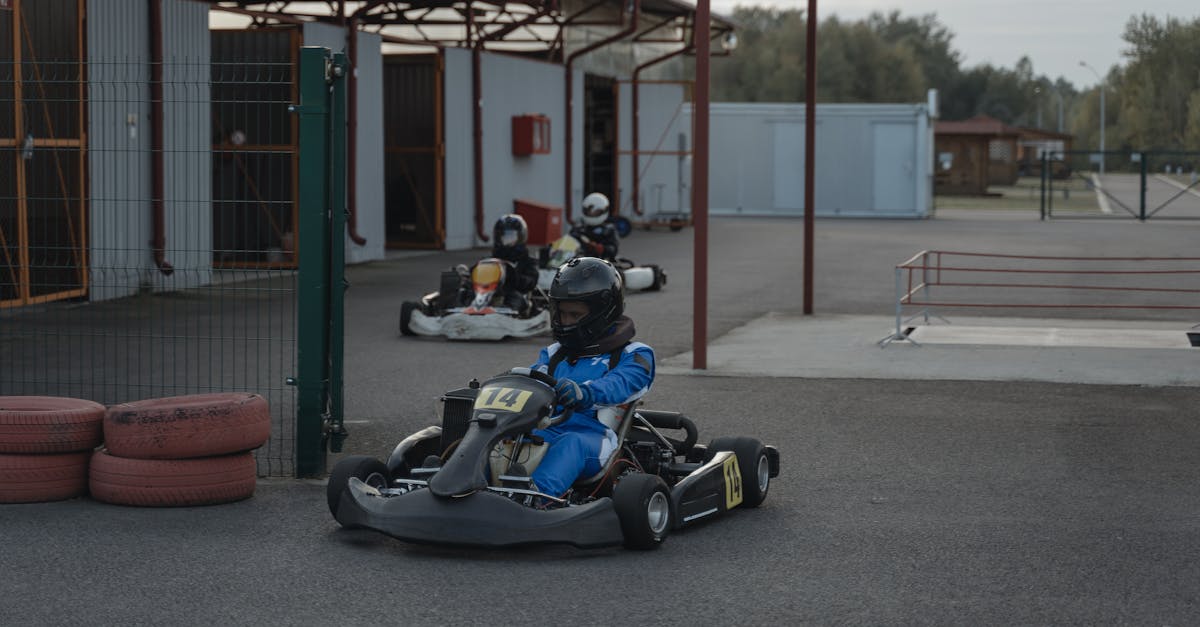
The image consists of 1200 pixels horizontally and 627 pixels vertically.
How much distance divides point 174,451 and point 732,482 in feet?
8.17

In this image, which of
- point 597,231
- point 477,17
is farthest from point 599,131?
point 597,231

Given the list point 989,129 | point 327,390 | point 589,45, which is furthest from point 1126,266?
point 989,129

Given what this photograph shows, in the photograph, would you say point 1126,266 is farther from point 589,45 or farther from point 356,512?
point 356,512

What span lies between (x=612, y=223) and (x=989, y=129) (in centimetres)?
4894

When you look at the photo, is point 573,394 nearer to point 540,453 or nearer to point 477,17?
point 540,453

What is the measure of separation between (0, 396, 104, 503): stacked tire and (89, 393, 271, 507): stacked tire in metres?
0.10

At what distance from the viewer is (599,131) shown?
35.7 metres

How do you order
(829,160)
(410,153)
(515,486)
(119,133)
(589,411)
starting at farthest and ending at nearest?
1. (829,160)
2. (410,153)
3. (119,133)
4. (589,411)
5. (515,486)

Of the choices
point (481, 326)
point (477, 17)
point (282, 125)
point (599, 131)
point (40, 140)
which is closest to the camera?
point (282, 125)

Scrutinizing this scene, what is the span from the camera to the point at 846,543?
659cm

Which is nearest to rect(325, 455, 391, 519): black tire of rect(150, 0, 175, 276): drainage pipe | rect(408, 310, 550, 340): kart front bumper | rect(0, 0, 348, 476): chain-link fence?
rect(0, 0, 348, 476): chain-link fence

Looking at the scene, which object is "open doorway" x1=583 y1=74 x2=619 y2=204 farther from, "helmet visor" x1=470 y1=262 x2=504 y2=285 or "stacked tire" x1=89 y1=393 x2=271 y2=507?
"stacked tire" x1=89 y1=393 x2=271 y2=507

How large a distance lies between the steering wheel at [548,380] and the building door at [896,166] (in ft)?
112

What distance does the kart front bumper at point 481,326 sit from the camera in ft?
46.4
